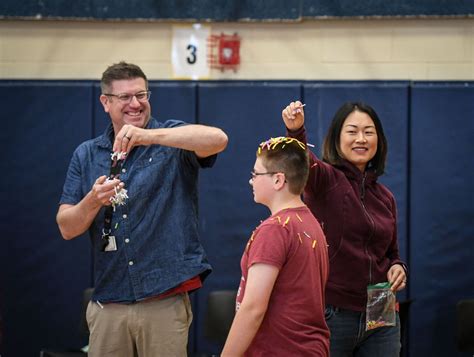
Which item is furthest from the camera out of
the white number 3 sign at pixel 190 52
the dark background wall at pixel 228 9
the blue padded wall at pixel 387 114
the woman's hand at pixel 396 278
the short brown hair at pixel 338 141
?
the white number 3 sign at pixel 190 52

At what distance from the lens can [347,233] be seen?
11.5 feet

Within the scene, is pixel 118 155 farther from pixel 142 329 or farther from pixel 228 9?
pixel 228 9

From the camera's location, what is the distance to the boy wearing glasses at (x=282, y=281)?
280cm

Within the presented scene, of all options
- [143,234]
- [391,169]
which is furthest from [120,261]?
[391,169]

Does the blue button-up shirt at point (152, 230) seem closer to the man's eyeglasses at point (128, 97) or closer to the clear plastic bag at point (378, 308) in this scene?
the man's eyeglasses at point (128, 97)

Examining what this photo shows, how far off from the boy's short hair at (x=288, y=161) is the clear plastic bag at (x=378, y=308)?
0.77 m

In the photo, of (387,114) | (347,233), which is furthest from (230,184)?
(347,233)

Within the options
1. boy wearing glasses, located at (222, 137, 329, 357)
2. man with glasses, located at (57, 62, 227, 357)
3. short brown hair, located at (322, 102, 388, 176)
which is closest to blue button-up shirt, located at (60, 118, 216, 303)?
man with glasses, located at (57, 62, 227, 357)

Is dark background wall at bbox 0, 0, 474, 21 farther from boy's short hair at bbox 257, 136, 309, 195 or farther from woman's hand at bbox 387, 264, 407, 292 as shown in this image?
boy's short hair at bbox 257, 136, 309, 195

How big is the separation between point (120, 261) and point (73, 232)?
24 centimetres

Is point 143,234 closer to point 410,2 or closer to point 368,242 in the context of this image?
point 368,242

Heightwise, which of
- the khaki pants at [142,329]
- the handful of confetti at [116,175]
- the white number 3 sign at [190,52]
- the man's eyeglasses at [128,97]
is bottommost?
the khaki pants at [142,329]

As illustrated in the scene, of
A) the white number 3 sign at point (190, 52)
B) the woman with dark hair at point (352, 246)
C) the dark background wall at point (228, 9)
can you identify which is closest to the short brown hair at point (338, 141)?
the woman with dark hair at point (352, 246)

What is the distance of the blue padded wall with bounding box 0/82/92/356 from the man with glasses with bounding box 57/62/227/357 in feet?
7.53
